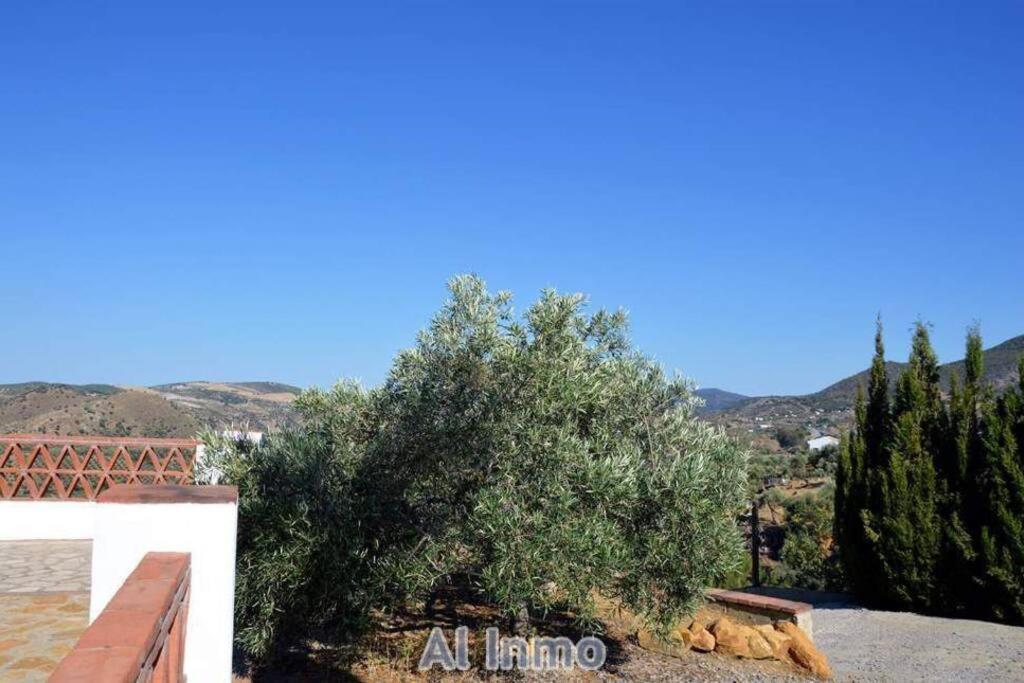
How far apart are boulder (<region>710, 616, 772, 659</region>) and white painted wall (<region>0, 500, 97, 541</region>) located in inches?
318

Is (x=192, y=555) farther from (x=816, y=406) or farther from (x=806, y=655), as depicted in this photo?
(x=816, y=406)

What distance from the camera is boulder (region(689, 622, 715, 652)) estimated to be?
818cm

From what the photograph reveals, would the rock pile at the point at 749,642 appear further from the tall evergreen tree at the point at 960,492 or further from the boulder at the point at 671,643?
the tall evergreen tree at the point at 960,492

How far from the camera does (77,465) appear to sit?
10383 millimetres

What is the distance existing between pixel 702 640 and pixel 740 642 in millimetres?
390

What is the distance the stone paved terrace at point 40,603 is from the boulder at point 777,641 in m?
6.46

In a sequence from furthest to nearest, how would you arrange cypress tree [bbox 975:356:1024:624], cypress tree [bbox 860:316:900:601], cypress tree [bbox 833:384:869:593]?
cypress tree [bbox 833:384:869:593] → cypress tree [bbox 860:316:900:601] → cypress tree [bbox 975:356:1024:624]

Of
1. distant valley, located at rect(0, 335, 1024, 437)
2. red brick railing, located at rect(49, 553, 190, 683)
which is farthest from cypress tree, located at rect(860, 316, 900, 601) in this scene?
red brick railing, located at rect(49, 553, 190, 683)

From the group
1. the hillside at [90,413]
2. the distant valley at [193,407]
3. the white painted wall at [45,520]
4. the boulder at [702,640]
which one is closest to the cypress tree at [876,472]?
the distant valley at [193,407]

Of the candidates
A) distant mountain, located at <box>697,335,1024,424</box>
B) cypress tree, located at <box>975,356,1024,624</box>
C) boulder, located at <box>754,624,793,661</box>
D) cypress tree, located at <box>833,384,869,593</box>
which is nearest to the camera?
boulder, located at <box>754,624,793,661</box>

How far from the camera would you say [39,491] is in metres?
10.2

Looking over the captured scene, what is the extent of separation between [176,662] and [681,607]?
4377 mm

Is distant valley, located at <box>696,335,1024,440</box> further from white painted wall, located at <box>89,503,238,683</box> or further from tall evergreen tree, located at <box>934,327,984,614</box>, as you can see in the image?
white painted wall, located at <box>89,503,238,683</box>

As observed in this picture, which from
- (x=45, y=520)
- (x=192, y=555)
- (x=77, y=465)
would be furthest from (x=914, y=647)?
(x=45, y=520)
